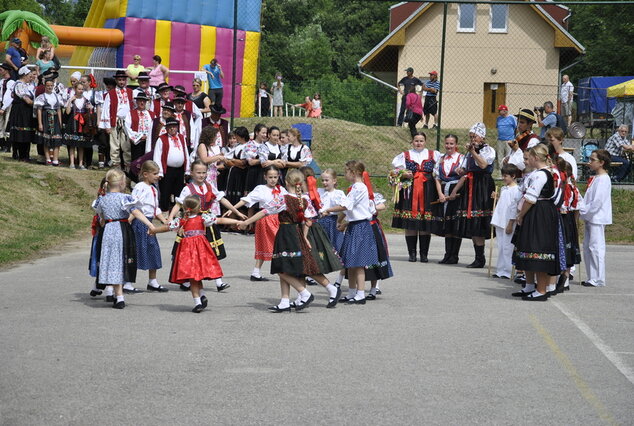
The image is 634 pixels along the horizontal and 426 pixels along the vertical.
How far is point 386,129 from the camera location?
27.6 m

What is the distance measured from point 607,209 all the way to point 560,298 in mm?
1897

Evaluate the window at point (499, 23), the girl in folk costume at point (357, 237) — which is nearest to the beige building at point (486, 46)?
the window at point (499, 23)

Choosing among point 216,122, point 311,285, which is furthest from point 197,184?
point 216,122

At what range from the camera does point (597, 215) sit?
13016 millimetres

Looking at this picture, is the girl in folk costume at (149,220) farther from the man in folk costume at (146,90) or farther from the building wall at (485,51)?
the building wall at (485,51)

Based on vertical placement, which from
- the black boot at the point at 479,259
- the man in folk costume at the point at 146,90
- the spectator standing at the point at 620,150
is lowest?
the black boot at the point at 479,259

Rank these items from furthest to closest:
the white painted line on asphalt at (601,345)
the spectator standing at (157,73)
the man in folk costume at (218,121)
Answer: the spectator standing at (157,73)
the man in folk costume at (218,121)
the white painted line on asphalt at (601,345)

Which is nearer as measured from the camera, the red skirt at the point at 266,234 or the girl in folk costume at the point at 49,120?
the red skirt at the point at 266,234

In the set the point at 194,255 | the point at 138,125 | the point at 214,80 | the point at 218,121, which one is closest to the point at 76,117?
the point at 138,125

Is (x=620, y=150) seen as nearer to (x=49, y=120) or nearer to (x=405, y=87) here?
(x=405, y=87)

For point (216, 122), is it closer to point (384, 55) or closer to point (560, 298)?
point (560, 298)

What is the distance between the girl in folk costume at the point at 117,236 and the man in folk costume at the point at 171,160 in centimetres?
519

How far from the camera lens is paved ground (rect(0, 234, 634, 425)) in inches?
260

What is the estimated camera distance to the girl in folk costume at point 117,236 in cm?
1045
